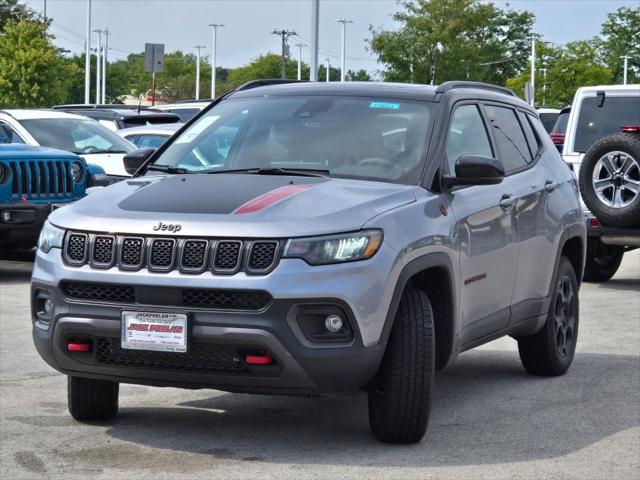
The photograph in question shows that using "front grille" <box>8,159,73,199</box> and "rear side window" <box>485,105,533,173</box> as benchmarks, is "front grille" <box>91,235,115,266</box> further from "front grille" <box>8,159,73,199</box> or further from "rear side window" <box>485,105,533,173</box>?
"front grille" <box>8,159,73,199</box>

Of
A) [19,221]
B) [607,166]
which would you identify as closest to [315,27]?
[19,221]

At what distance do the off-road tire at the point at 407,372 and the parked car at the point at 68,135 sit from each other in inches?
408

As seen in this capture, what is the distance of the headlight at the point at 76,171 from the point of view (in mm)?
14742

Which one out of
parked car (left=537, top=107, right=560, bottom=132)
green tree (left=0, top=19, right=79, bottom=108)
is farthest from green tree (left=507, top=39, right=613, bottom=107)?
parked car (left=537, top=107, right=560, bottom=132)

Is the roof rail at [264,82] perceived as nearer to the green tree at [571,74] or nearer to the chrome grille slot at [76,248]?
the chrome grille slot at [76,248]

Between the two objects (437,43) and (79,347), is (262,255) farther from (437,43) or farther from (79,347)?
(437,43)

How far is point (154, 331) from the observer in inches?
238

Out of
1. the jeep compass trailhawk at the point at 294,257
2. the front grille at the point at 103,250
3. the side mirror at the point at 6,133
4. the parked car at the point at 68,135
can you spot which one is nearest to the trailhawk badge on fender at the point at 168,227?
the jeep compass trailhawk at the point at 294,257

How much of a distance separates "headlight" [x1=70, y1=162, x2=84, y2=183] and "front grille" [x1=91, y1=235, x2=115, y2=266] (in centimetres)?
864

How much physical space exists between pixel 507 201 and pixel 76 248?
2.52 m

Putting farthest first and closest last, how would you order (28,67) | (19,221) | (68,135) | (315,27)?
(28,67) → (315,27) → (68,135) → (19,221)

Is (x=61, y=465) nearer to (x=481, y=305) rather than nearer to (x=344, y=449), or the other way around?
(x=344, y=449)

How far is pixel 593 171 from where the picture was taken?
44.9 feet

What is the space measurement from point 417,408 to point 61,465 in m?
1.57
